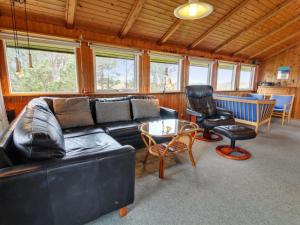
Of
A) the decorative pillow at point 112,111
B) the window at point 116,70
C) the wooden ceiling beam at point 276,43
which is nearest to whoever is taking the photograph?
the decorative pillow at point 112,111

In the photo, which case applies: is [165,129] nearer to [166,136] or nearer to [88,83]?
[166,136]

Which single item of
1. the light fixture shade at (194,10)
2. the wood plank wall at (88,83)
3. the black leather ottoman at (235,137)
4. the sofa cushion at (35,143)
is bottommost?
the black leather ottoman at (235,137)

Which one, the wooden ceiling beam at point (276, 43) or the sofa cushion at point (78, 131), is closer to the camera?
the sofa cushion at point (78, 131)

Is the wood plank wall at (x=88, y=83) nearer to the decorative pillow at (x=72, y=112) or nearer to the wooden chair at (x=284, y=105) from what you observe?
the decorative pillow at (x=72, y=112)

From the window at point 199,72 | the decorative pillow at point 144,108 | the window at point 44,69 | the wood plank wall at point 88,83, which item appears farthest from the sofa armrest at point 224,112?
the window at point 44,69

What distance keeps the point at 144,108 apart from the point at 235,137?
5.45 ft

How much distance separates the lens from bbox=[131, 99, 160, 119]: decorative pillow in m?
3.12

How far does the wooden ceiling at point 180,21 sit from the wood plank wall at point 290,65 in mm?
630

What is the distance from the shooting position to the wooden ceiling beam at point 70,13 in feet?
7.84

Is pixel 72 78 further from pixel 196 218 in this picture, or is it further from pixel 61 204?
pixel 196 218

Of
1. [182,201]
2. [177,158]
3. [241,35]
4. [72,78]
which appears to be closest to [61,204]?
[182,201]

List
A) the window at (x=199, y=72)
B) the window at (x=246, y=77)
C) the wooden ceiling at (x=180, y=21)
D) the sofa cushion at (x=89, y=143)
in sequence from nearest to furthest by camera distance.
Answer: the sofa cushion at (x=89, y=143)
the wooden ceiling at (x=180, y=21)
the window at (x=199, y=72)
the window at (x=246, y=77)

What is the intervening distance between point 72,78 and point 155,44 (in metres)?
2.09

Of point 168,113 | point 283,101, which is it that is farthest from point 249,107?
point 283,101
